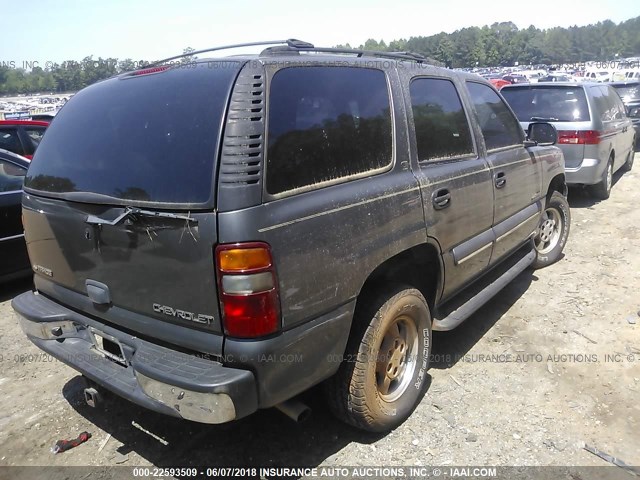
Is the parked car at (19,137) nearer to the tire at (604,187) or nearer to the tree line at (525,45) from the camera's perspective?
the tire at (604,187)

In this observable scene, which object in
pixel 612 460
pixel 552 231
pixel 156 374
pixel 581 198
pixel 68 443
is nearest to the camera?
pixel 156 374

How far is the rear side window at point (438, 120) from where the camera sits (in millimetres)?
3090

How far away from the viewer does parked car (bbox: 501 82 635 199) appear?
739 centimetres

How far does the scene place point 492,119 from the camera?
401 cm

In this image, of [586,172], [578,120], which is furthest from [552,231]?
[578,120]

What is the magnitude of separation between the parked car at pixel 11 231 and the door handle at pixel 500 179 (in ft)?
14.2

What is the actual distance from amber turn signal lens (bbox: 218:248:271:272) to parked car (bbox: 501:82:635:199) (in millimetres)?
6481

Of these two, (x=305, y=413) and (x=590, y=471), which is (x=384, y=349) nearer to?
(x=305, y=413)

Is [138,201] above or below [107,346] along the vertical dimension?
above

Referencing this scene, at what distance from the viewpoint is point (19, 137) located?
784 cm

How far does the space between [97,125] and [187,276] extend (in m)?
1.06

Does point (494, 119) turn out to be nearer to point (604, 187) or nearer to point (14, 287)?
point (14, 287)

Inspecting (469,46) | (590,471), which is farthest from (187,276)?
(469,46)

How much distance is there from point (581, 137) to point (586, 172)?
0.52 metres
